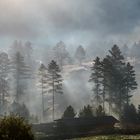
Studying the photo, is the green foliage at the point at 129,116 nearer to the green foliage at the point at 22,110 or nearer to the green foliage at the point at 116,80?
the green foliage at the point at 116,80

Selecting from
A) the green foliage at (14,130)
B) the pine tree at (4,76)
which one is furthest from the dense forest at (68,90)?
the green foliage at (14,130)

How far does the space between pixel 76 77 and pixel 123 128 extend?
91991 millimetres

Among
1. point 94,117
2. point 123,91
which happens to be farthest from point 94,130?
point 123,91

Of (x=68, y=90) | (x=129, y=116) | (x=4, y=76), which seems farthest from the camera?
(x=68, y=90)

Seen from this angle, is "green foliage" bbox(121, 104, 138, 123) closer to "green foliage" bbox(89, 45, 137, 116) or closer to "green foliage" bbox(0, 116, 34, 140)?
"green foliage" bbox(89, 45, 137, 116)

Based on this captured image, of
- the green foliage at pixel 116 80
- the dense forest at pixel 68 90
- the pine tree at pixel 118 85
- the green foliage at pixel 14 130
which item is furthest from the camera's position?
the green foliage at pixel 116 80

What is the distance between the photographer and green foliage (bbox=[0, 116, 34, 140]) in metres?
28.6

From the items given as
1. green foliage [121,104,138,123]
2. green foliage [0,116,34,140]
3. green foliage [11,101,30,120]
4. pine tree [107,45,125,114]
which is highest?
pine tree [107,45,125,114]

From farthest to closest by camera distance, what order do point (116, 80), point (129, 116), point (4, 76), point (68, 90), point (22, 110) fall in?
point (68, 90)
point (4, 76)
point (116, 80)
point (22, 110)
point (129, 116)

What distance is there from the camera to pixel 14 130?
95.3 feet

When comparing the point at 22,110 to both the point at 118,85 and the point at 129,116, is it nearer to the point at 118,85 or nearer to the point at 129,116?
the point at 129,116

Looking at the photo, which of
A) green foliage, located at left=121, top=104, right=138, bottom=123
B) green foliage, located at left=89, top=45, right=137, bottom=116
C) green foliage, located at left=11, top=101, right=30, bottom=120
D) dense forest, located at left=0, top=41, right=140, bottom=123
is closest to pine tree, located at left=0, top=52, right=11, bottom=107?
dense forest, located at left=0, top=41, right=140, bottom=123

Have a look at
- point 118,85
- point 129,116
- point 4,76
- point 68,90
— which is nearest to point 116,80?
point 118,85

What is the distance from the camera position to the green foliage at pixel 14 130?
94.0ft
